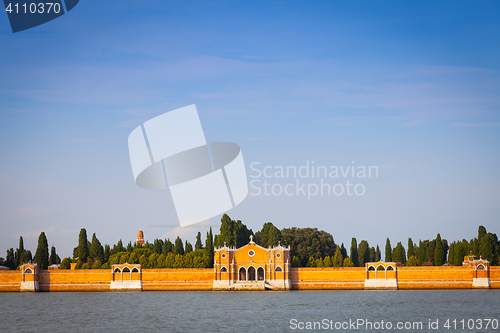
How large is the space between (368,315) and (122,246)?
49804mm

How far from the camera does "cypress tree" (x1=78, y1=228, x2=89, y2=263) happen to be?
72.0 metres

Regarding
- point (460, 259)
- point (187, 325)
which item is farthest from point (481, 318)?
point (460, 259)

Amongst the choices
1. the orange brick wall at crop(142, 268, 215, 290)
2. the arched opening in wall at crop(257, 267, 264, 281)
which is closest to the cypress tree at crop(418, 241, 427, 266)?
the arched opening in wall at crop(257, 267, 264, 281)

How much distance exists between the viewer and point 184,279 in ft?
207

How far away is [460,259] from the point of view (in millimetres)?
68875

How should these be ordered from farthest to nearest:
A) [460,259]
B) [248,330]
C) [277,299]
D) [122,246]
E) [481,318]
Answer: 1. [122,246]
2. [460,259]
3. [277,299]
4. [481,318]
5. [248,330]

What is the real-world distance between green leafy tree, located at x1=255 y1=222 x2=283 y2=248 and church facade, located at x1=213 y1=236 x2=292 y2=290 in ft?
29.2

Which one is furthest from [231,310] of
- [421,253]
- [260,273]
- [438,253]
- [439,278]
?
[421,253]

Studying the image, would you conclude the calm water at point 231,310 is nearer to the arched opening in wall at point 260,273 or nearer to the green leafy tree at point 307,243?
the arched opening in wall at point 260,273

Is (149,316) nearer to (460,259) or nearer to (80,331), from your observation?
(80,331)

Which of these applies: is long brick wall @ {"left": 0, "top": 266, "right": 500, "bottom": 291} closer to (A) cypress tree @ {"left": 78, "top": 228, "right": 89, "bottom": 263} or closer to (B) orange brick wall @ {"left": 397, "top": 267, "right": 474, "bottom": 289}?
(B) orange brick wall @ {"left": 397, "top": 267, "right": 474, "bottom": 289}

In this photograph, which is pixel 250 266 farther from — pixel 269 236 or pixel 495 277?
pixel 495 277

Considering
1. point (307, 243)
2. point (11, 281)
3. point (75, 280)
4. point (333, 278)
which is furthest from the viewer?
point (307, 243)

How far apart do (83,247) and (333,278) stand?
27691 millimetres
